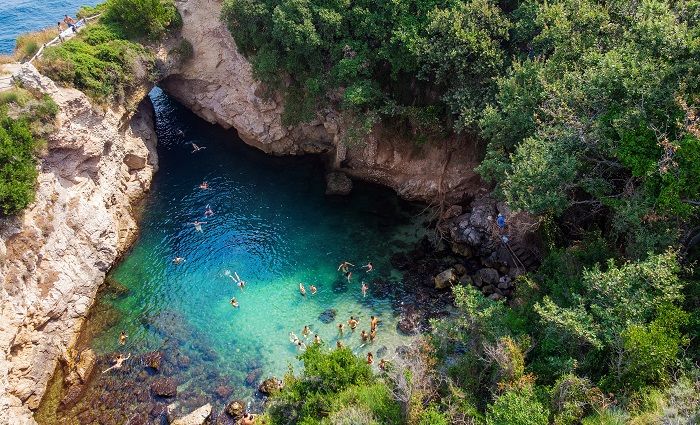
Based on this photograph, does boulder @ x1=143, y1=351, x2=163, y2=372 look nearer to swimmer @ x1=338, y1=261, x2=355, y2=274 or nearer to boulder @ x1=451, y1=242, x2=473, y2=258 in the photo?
swimmer @ x1=338, y1=261, x2=355, y2=274

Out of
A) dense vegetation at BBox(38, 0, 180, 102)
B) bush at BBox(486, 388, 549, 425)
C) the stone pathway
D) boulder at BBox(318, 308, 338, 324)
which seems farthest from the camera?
dense vegetation at BBox(38, 0, 180, 102)

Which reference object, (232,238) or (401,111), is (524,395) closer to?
(401,111)

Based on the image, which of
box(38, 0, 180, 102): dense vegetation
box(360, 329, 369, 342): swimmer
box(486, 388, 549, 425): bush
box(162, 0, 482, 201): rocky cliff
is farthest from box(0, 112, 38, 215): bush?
box(486, 388, 549, 425): bush

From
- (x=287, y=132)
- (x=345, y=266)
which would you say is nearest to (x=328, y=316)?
(x=345, y=266)

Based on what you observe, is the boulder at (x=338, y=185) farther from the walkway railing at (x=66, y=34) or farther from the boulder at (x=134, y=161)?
the walkway railing at (x=66, y=34)

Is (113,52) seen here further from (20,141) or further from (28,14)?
(28,14)

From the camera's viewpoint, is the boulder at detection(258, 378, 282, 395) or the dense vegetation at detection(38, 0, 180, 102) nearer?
the boulder at detection(258, 378, 282, 395)
